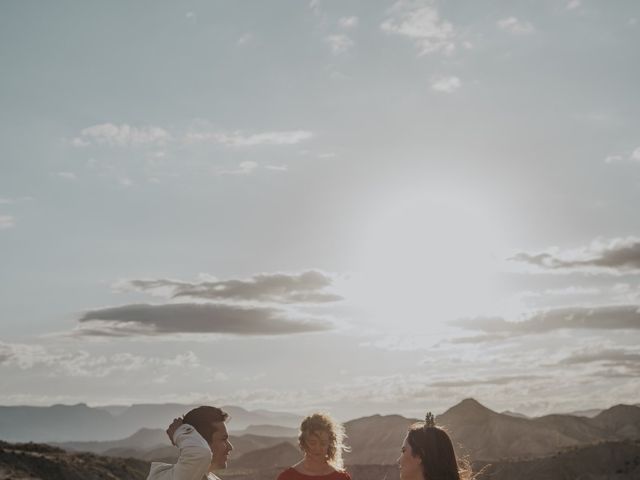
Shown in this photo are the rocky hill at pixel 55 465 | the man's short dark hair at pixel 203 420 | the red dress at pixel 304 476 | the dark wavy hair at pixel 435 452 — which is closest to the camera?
the dark wavy hair at pixel 435 452

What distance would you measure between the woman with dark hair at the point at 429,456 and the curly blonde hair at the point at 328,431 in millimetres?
2304

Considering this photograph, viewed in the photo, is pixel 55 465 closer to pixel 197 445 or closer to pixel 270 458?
pixel 197 445

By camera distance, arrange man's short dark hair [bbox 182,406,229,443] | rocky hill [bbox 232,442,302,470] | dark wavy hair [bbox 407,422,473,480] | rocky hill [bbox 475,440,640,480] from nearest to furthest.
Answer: dark wavy hair [bbox 407,422,473,480] → man's short dark hair [bbox 182,406,229,443] → rocky hill [bbox 475,440,640,480] → rocky hill [bbox 232,442,302,470]

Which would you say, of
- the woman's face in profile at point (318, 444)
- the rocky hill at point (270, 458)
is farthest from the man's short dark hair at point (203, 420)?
the rocky hill at point (270, 458)

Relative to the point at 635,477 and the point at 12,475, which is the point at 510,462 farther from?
the point at 12,475

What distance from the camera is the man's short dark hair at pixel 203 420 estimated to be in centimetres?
585

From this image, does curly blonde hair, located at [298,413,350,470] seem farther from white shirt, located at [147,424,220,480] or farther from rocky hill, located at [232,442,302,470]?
rocky hill, located at [232,442,302,470]

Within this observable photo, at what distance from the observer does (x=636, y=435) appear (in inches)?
7116

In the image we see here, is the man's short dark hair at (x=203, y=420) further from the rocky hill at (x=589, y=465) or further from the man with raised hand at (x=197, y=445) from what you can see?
the rocky hill at (x=589, y=465)

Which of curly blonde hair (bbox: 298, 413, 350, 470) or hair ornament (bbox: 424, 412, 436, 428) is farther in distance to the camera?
curly blonde hair (bbox: 298, 413, 350, 470)

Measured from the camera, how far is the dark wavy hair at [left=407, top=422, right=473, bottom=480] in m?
5.30

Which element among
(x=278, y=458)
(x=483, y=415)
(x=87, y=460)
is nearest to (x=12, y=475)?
(x=87, y=460)

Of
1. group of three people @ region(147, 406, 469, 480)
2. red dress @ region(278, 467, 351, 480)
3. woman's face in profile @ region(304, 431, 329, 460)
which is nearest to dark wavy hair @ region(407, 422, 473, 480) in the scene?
group of three people @ region(147, 406, 469, 480)

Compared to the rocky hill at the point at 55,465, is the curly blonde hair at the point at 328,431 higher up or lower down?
higher up
